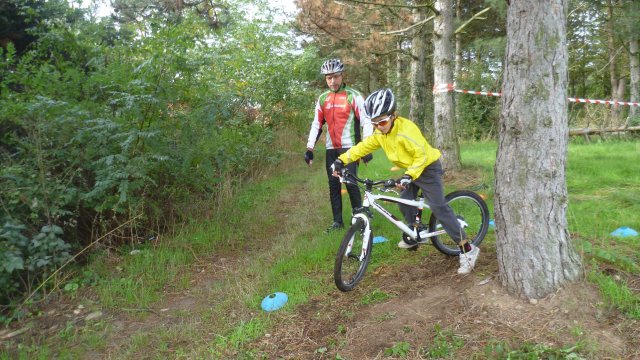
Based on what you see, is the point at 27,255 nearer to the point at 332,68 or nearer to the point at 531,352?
the point at 332,68

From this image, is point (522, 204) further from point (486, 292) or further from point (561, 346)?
point (561, 346)

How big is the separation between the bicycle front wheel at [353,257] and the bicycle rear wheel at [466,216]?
0.75 m

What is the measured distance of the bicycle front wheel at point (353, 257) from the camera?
388 centimetres

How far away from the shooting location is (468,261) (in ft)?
12.5

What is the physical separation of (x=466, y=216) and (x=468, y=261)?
2.92 ft

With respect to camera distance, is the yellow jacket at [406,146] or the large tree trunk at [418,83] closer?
the yellow jacket at [406,146]

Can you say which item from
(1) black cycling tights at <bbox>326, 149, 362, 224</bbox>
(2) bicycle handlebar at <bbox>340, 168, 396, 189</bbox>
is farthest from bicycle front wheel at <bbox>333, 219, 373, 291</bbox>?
(1) black cycling tights at <bbox>326, 149, 362, 224</bbox>

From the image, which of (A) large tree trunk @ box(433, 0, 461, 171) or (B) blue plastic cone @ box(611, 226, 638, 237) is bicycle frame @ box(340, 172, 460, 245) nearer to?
(B) blue plastic cone @ box(611, 226, 638, 237)

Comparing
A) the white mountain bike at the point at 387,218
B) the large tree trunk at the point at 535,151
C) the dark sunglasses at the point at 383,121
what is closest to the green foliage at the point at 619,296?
the large tree trunk at the point at 535,151

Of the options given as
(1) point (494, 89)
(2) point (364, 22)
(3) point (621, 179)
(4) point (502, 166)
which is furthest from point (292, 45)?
(4) point (502, 166)

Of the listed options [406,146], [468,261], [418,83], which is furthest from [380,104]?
[418,83]

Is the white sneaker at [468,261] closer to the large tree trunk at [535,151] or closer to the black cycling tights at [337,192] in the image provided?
the large tree trunk at [535,151]

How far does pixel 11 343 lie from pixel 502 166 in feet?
14.4

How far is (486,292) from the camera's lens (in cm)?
334
